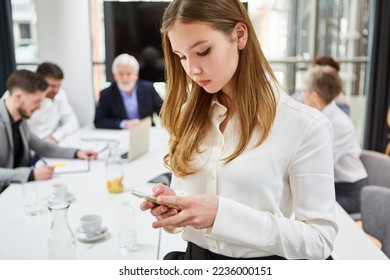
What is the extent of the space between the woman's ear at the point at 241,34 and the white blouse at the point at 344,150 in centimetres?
132

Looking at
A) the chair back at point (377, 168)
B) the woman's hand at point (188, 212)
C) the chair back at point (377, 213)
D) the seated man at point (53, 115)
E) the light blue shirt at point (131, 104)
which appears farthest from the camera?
the light blue shirt at point (131, 104)

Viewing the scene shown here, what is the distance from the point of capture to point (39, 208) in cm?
148

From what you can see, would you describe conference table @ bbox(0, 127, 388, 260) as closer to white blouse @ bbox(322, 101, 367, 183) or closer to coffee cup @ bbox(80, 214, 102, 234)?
coffee cup @ bbox(80, 214, 102, 234)

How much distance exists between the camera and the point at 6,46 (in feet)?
7.83

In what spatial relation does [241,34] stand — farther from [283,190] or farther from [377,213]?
[377,213]

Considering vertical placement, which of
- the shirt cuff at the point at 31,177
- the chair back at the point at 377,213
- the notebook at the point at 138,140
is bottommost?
the chair back at the point at 377,213

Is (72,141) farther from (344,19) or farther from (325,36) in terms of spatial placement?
(344,19)

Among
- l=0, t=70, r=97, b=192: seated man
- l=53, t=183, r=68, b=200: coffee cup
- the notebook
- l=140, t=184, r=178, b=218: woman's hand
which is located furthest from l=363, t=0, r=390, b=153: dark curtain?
l=140, t=184, r=178, b=218: woman's hand

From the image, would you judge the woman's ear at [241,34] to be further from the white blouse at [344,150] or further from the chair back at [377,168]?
the chair back at [377,168]

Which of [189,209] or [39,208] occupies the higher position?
[189,209]

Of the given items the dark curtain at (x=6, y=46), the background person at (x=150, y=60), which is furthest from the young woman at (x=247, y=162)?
the background person at (x=150, y=60)

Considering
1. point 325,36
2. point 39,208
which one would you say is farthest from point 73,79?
point 325,36

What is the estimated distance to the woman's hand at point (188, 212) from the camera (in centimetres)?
78
